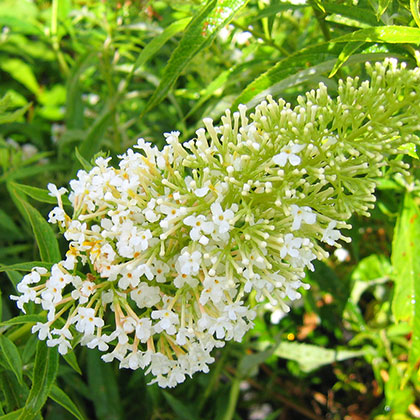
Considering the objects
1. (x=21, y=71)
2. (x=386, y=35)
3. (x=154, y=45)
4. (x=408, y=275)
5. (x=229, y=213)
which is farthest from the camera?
(x=21, y=71)

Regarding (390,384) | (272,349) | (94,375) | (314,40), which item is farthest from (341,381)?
(314,40)

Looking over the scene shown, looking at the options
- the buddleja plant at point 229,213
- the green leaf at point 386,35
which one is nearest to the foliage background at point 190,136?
the green leaf at point 386,35

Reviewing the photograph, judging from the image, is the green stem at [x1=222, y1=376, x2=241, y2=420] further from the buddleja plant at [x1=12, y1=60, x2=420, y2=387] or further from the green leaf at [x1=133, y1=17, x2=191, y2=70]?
the green leaf at [x1=133, y1=17, x2=191, y2=70]

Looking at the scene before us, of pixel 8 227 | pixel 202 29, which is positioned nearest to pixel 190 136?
pixel 8 227

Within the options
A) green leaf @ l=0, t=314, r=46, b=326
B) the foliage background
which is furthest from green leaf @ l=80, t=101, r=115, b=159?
green leaf @ l=0, t=314, r=46, b=326

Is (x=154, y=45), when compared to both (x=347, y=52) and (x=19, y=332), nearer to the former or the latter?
(x=347, y=52)

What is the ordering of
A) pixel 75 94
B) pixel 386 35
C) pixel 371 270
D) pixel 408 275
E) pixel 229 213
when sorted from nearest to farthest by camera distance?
1. pixel 229 213
2. pixel 386 35
3. pixel 408 275
4. pixel 371 270
5. pixel 75 94

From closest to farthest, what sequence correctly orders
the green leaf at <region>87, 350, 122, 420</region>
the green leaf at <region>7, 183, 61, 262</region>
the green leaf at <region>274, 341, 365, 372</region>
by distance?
the green leaf at <region>7, 183, 61, 262</region>
the green leaf at <region>87, 350, 122, 420</region>
the green leaf at <region>274, 341, 365, 372</region>
